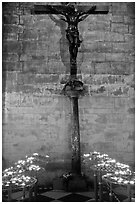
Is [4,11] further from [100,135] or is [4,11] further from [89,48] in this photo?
[100,135]

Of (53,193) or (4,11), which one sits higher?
(4,11)

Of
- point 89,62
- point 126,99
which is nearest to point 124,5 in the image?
point 89,62

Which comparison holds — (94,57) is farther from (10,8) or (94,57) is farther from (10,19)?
(10,8)

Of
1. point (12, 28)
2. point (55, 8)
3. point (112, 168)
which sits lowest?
point (112, 168)

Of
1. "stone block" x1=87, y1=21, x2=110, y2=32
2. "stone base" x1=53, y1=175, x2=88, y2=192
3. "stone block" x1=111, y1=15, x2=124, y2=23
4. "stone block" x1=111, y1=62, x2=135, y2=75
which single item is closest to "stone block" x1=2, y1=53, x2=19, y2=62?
"stone block" x1=87, y1=21, x2=110, y2=32

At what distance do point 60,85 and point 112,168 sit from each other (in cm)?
206

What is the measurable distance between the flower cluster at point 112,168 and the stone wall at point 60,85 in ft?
0.72

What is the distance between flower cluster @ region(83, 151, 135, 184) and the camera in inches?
123

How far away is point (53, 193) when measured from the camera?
442 cm

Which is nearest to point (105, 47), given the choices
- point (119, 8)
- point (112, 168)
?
point (119, 8)

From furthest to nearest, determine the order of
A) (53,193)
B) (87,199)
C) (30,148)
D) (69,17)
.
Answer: (30,148) < (69,17) < (53,193) < (87,199)

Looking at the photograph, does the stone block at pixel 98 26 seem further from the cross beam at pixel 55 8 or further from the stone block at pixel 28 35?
the stone block at pixel 28 35

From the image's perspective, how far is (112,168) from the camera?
→ 388 cm

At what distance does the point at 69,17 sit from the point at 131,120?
2319 mm
